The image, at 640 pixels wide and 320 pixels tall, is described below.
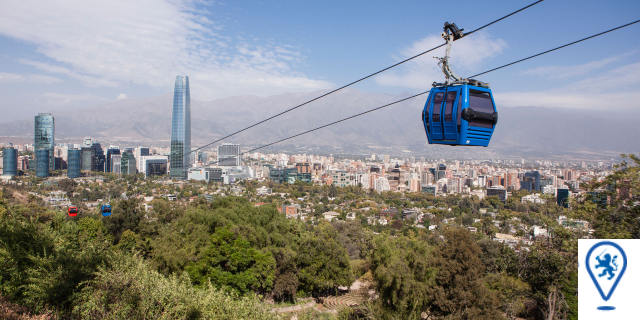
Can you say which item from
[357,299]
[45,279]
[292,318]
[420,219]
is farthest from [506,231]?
[45,279]

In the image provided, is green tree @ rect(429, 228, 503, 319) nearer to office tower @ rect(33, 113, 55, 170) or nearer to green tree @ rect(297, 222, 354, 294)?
green tree @ rect(297, 222, 354, 294)


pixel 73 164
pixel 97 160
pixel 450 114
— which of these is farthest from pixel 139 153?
pixel 450 114

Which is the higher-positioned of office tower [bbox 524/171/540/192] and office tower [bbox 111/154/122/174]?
office tower [bbox 111/154/122/174]

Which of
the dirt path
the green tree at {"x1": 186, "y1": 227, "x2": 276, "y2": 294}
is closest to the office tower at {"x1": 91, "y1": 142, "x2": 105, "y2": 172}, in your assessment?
the green tree at {"x1": 186, "y1": 227, "x2": 276, "y2": 294}

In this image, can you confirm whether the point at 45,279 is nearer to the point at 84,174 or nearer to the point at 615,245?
the point at 615,245

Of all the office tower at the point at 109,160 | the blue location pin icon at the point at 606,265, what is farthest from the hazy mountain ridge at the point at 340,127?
the blue location pin icon at the point at 606,265

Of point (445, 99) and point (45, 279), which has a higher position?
point (445, 99)

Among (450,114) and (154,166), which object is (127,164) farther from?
(450,114)
